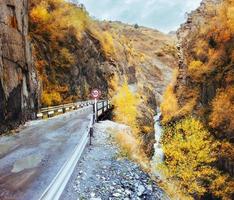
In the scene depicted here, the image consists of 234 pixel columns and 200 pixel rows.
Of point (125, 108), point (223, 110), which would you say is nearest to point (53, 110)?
point (223, 110)

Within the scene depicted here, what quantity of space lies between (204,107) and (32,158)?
41.8m

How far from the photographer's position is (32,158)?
1409 centimetres

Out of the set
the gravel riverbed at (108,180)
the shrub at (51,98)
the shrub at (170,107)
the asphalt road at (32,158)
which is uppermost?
the shrub at (51,98)

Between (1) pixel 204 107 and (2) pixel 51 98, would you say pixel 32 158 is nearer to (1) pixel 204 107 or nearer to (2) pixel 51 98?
(2) pixel 51 98

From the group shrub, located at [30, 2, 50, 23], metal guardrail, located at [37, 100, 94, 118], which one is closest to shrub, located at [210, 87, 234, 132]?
metal guardrail, located at [37, 100, 94, 118]

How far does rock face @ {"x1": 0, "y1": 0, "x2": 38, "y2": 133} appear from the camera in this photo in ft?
72.8

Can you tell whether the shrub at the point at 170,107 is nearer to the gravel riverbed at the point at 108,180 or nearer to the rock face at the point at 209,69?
the rock face at the point at 209,69

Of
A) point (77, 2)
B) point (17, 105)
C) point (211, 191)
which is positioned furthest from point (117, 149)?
point (77, 2)

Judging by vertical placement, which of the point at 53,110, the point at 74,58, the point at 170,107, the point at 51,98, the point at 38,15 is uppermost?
the point at 38,15

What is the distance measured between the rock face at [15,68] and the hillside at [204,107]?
14304mm

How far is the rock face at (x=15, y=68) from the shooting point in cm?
2220

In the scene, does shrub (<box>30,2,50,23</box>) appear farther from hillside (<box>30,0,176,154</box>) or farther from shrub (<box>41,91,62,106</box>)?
shrub (<box>41,91,62,106</box>)

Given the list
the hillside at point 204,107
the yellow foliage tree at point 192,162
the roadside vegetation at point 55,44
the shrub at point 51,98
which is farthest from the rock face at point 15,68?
the hillside at point 204,107

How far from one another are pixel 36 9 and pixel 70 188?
1450 inches
